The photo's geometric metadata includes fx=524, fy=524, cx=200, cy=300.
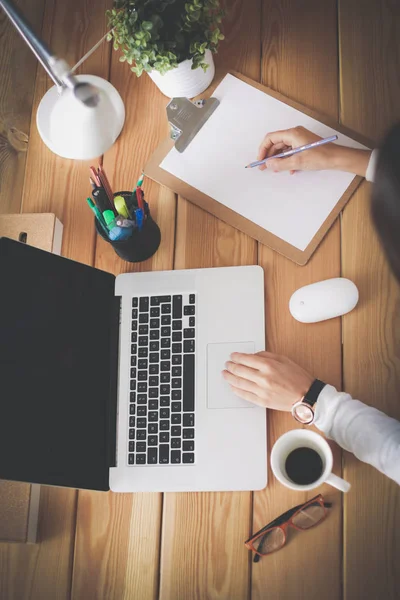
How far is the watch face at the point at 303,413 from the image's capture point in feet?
2.83

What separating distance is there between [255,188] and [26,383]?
1.76ft

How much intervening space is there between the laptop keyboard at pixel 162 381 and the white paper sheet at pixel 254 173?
0.21 meters

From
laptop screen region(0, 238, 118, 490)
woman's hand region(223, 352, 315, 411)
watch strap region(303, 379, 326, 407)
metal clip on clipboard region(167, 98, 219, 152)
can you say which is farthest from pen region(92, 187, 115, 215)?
watch strap region(303, 379, 326, 407)

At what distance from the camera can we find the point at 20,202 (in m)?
1.07

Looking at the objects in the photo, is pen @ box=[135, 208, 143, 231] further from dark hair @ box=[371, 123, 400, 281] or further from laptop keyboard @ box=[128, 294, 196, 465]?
dark hair @ box=[371, 123, 400, 281]

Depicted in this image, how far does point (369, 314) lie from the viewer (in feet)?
2.99

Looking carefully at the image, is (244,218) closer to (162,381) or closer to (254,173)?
(254,173)

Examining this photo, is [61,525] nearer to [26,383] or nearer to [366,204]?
[26,383]

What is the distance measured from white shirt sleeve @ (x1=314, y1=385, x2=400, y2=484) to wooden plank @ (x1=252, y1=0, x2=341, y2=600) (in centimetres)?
5

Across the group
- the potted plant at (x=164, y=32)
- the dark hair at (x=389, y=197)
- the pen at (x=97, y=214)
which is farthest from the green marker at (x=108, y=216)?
the dark hair at (x=389, y=197)

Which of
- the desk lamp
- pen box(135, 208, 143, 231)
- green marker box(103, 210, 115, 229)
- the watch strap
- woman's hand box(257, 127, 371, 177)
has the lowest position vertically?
the watch strap

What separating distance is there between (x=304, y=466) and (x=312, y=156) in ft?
1.77

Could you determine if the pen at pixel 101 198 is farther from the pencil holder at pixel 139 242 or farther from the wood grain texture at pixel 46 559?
the wood grain texture at pixel 46 559

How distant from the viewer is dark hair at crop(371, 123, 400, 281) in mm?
706
